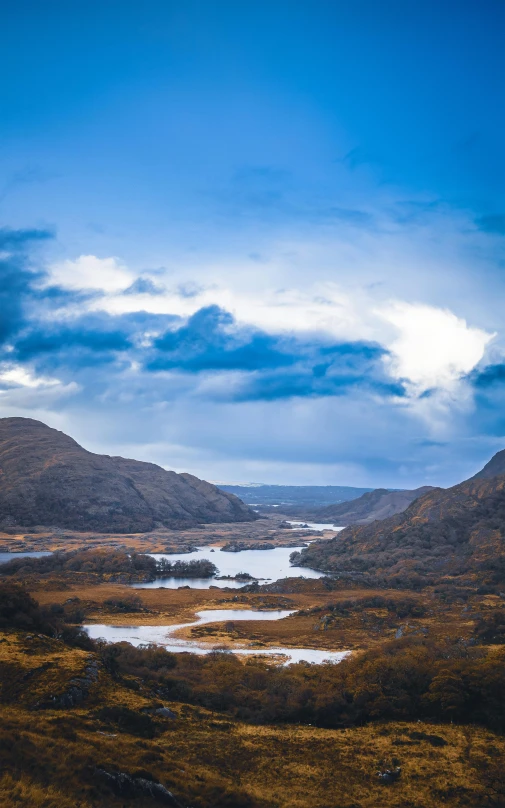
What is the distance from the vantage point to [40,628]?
116 ft

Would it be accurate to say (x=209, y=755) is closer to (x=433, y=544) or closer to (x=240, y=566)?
(x=433, y=544)

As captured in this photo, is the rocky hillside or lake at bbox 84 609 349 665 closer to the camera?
lake at bbox 84 609 349 665

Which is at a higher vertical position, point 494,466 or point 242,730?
point 494,466

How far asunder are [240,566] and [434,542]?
42.8 metres

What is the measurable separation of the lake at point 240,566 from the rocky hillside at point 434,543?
7.17 meters

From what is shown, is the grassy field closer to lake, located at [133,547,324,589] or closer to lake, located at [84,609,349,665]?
lake, located at [84,609,349,665]

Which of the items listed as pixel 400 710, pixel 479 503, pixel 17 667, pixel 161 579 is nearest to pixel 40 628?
pixel 17 667

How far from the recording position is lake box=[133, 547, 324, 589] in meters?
97.9

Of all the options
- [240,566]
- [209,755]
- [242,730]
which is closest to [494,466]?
[240,566]

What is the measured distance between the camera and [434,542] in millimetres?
108875

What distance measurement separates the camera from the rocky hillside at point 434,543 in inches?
3708

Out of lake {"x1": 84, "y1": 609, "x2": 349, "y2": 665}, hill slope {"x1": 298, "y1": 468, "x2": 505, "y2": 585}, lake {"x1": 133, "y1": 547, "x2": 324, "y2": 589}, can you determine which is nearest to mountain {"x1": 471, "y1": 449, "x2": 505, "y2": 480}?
hill slope {"x1": 298, "y1": 468, "x2": 505, "y2": 585}

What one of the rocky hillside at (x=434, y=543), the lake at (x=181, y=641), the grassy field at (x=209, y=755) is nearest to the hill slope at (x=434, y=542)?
the rocky hillside at (x=434, y=543)

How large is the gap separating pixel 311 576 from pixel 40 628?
78.5 m
